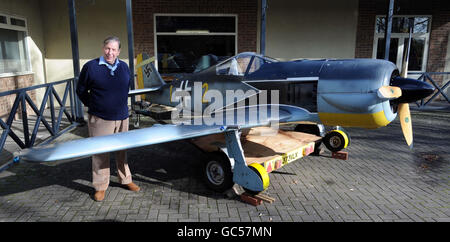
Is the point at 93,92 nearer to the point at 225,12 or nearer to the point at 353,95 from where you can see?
the point at 353,95

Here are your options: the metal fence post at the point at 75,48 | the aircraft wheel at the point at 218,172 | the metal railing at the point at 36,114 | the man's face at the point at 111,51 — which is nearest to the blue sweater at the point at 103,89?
the man's face at the point at 111,51

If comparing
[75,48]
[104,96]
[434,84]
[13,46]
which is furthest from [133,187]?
[434,84]

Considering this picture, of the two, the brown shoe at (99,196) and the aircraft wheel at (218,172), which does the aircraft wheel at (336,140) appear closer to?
the aircraft wheel at (218,172)

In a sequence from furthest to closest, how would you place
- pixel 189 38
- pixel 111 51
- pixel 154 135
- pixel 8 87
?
pixel 189 38 → pixel 8 87 → pixel 111 51 → pixel 154 135

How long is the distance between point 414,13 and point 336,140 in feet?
28.0

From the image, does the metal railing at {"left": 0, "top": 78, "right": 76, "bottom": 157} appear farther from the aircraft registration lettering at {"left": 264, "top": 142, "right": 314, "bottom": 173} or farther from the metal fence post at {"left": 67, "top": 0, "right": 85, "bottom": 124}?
the aircraft registration lettering at {"left": 264, "top": 142, "right": 314, "bottom": 173}

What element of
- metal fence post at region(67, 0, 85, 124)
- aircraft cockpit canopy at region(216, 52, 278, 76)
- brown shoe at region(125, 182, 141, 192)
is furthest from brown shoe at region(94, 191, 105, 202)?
metal fence post at region(67, 0, 85, 124)

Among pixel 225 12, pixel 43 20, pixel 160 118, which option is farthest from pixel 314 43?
pixel 43 20

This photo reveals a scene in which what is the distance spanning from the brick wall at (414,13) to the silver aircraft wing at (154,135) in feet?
27.4

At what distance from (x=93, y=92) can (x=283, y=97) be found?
8.17 feet

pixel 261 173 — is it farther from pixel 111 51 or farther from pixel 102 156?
pixel 111 51

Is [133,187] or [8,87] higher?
[8,87]

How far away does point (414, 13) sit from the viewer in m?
11.0

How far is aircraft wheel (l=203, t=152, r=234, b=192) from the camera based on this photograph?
3.89 m
